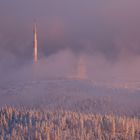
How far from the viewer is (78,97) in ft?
149

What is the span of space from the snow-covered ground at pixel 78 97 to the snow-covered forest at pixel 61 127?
901 cm

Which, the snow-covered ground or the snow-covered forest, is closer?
the snow-covered forest

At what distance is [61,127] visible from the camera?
82.0ft

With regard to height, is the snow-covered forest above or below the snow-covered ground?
above

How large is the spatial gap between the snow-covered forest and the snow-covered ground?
9010 mm

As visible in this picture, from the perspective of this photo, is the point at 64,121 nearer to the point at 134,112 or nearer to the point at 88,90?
the point at 134,112

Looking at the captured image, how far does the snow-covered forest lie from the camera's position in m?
23.3

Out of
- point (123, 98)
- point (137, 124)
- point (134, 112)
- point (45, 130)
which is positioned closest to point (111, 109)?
point (134, 112)

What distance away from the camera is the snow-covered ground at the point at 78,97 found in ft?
128

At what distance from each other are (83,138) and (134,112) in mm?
15312

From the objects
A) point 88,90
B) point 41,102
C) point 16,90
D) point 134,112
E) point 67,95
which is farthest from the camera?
point 16,90

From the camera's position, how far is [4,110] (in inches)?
1142

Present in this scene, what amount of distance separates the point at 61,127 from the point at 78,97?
67.1 ft

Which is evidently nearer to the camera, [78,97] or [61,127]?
[61,127]
